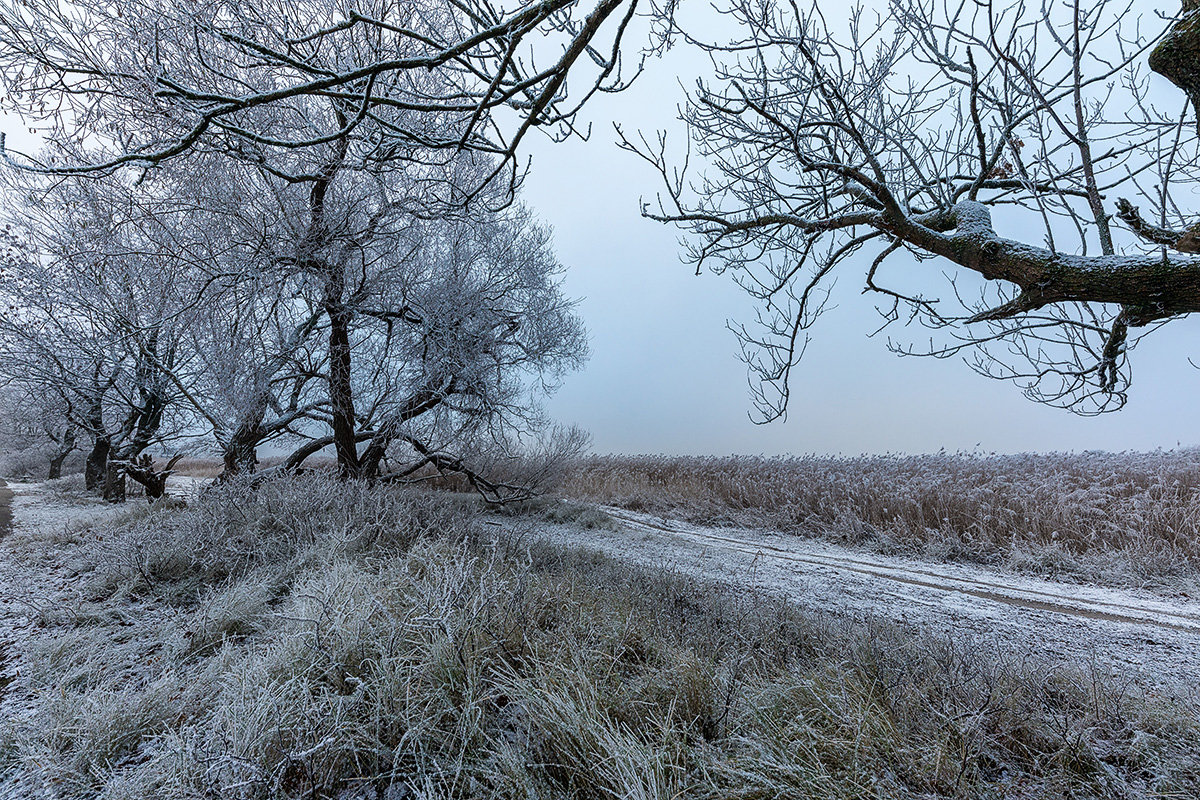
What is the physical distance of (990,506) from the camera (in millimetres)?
8648

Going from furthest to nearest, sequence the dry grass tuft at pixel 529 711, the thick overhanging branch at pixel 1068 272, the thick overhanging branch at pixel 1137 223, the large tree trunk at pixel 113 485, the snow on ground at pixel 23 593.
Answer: the large tree trunk at pixel 113 485 < the thick overhanging branch at pixel 1137 223 < the thick overhanging branch at pixel 1068 272 < the snow on ground at pixel 23 593 < the dry grass tuft at pixel 529 711

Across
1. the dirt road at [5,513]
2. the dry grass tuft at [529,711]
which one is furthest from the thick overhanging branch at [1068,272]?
the dirt road at [5,513]

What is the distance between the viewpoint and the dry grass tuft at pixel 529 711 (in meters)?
1.70

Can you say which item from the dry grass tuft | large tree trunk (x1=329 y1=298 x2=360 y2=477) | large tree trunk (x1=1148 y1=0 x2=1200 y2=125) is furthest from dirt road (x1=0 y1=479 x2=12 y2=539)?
large tree trunk (x1=1148 y1=0 x2=1200 y2=125)

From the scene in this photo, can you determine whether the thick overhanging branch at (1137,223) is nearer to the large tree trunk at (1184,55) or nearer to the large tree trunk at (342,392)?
the large tree trunk at (1184,55)

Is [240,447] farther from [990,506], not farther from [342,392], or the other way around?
[990,506]

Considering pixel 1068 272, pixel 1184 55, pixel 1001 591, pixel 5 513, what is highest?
pixel 1184 55

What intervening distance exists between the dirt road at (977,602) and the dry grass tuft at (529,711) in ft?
3.00

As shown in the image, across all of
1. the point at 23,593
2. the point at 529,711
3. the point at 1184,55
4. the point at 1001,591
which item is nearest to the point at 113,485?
the point at 23,593

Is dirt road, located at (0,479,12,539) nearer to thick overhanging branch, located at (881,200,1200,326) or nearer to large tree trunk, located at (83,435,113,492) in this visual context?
large tree trunk, located at (83,435,113,492)

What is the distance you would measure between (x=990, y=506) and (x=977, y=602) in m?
4.03

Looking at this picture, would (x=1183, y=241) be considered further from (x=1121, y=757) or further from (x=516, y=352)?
(x=516, y=352)

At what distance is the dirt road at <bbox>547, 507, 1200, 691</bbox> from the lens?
4094 millimetres

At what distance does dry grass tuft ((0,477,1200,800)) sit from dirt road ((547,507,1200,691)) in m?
0.91
